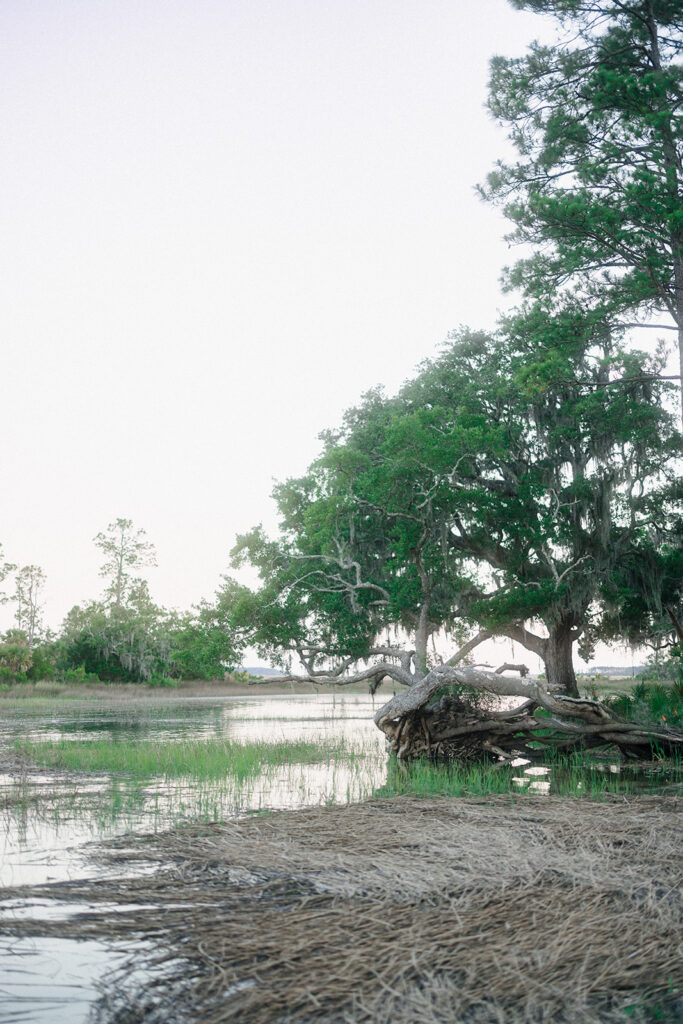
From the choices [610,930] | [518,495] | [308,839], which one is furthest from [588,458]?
[610,930]

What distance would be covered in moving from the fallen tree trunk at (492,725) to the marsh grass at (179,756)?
1.34 metres

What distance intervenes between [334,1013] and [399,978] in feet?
1.38

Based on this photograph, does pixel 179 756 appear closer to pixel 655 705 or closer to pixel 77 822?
pixel 77 822

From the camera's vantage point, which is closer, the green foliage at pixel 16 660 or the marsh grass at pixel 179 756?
the marsh grass at pixel 179 756

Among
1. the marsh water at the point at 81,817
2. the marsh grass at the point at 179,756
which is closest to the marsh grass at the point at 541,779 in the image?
the marsh water at the point at 81,817

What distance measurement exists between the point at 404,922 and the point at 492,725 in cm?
1121

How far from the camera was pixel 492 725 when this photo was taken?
15266 millimetres

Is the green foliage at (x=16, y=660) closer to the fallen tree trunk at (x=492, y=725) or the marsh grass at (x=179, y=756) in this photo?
the marsh grass at (x=179, y=756)

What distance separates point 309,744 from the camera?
57.0 feet

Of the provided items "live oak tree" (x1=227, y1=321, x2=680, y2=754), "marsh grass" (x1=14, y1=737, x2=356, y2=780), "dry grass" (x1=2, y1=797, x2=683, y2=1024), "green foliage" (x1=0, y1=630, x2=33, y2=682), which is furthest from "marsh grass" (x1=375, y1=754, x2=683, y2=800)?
"green foliage" (x1=0, y1=630, x2=33, y2=682)

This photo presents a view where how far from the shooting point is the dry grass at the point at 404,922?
353 centimetres

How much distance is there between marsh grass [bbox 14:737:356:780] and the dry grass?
5.69 m

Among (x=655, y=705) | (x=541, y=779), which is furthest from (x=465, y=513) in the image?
(x=541, y=779)

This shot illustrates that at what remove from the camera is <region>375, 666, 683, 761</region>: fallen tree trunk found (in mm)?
14609
